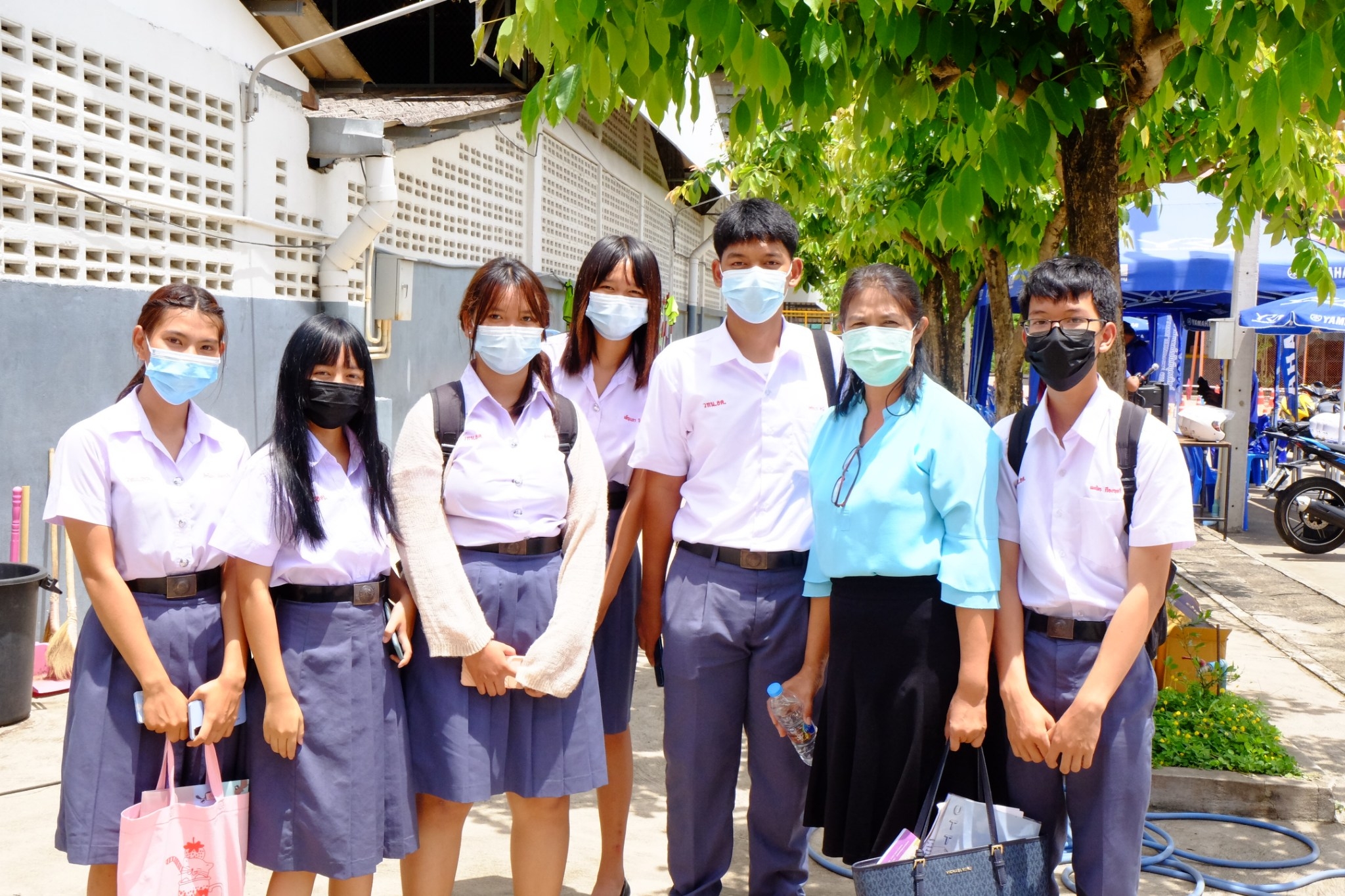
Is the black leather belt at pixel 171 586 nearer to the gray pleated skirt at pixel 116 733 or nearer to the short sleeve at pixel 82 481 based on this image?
the gray pleated skirt at pixel 116 733

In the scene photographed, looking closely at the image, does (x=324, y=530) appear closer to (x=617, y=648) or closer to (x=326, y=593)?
(x=326, y=593)

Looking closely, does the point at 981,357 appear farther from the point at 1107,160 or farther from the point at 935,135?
the point at 1107,160

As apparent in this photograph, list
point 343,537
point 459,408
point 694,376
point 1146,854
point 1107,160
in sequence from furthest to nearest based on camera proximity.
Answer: point 1107,160, point 1146,854, point 694,376, point 459,408, point 343,537

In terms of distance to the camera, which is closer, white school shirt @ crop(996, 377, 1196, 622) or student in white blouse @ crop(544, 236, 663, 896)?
white school shirt @ crop(996, 377, 1196, 622)

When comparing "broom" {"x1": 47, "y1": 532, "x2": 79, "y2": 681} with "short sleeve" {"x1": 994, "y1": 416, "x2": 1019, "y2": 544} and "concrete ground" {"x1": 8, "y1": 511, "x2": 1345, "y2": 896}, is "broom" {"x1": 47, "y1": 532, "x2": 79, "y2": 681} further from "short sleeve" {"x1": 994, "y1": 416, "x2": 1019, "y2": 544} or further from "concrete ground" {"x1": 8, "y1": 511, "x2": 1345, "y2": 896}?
"short sleeve" {"x1": 994, "y1": 416, "x2": 1019, "y2": 544}

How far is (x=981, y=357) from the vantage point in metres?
17.6

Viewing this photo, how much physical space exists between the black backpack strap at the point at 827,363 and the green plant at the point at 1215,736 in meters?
2.44

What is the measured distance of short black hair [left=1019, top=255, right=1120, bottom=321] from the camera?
300 cm

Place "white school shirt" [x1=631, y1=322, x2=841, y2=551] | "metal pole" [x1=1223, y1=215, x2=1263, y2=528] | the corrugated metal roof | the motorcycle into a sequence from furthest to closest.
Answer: "metal pole" [x1=1223, y1=215, x2=1263, y2=528] < the motorcycle < the corrugated metal roof < "white school shirt" [x1=631, y1=322, x2=841, y2=551]

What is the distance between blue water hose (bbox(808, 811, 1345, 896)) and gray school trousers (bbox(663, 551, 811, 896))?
0.47 m

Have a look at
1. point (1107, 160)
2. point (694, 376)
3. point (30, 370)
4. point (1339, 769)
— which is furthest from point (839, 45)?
point (30, 370)

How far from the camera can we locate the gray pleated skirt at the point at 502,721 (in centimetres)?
310

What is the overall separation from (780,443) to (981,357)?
14.9m

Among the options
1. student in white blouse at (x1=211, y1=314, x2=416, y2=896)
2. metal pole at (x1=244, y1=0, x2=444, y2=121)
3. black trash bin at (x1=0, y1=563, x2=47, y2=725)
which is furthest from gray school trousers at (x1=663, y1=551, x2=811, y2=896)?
metal pole at (x1=244, y1=0, x2=444, y2=121)
